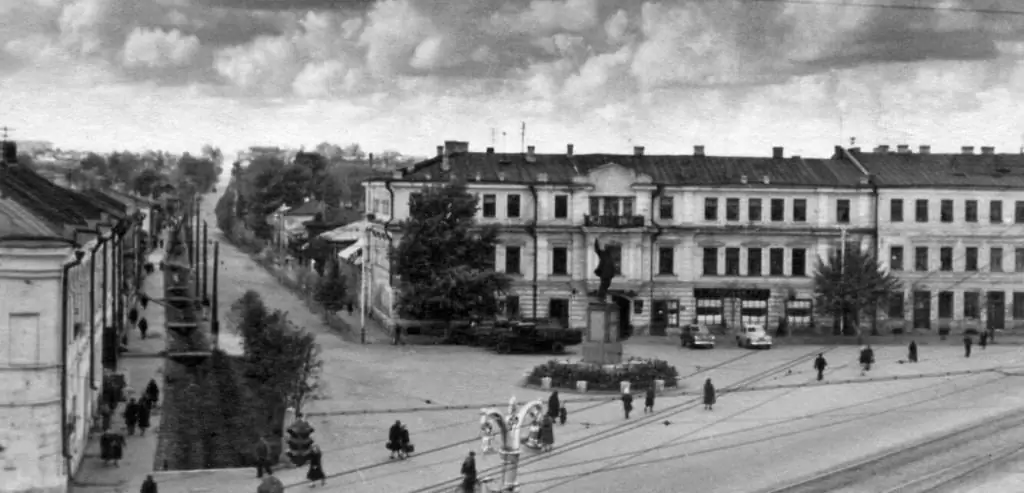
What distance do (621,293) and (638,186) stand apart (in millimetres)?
5561

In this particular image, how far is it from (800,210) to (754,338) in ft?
36.3

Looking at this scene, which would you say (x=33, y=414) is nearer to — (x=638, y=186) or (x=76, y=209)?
(x=76, y=209)

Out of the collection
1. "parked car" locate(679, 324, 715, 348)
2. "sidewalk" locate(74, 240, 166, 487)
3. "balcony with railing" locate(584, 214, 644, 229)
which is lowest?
"sidewalk" locate(74, 240, 166, 487)

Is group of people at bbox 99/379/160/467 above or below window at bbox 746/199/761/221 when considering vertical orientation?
below

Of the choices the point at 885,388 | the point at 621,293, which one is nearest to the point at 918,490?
the point at 885,388

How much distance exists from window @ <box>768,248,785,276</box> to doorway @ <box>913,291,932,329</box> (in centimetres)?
739

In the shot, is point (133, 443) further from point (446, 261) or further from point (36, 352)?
point (446, 261)

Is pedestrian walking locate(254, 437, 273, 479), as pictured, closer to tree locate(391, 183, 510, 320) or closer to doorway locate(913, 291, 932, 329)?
tree locate(391, 183, 510, 320)

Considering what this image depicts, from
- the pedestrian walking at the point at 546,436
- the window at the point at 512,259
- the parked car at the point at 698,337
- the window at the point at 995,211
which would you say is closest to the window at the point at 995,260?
the window at the point at 995,211

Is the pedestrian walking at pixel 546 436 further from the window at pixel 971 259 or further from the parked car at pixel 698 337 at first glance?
the window at pixel 971 259

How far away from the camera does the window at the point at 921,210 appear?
67688mm

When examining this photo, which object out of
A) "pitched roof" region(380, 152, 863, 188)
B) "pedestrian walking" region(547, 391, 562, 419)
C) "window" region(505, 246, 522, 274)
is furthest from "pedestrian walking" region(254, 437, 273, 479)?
"window" region(505, 246, 522, 274)

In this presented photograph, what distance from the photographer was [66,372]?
2769 centimetres

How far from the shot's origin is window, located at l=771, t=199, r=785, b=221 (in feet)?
220
